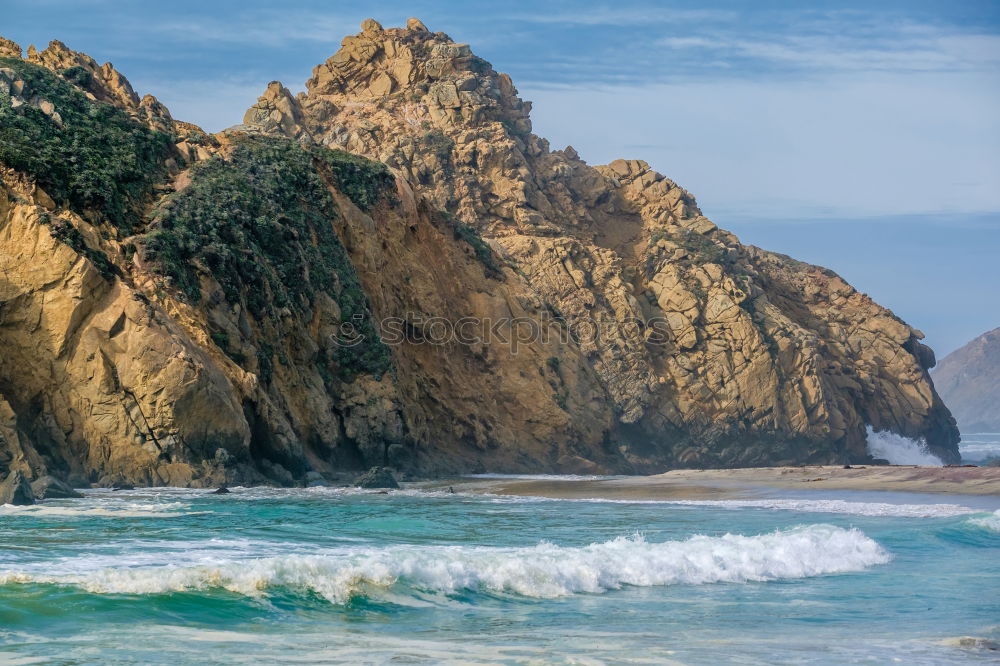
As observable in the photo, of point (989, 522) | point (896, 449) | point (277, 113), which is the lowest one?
point (989, 522)

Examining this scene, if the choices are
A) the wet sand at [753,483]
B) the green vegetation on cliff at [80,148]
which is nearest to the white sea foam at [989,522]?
the wet sand at [753,483]

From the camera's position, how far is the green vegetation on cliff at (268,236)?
32.9 metres

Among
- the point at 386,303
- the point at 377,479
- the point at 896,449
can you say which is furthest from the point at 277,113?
the point at 896,449

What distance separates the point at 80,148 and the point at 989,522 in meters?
23.9

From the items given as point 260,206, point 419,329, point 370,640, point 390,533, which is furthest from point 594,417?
point 370,640

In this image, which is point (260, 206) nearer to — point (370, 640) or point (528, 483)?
point (528, 483)

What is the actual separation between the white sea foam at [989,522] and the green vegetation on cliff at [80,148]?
2154cm

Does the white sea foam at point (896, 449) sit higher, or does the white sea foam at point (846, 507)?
the white sea foam at point (896, 449)

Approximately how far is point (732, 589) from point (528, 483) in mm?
19811

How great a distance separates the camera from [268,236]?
36.8 meters

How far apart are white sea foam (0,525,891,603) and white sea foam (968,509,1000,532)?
390 cm

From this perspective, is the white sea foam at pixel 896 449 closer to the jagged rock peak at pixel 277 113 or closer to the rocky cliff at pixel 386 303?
the rocky cliff at pixel 386 303

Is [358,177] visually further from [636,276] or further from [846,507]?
[636,276]

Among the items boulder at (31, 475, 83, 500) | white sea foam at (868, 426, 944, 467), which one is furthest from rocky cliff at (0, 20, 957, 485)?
white sea foam at (868, 426, 944, 467)
